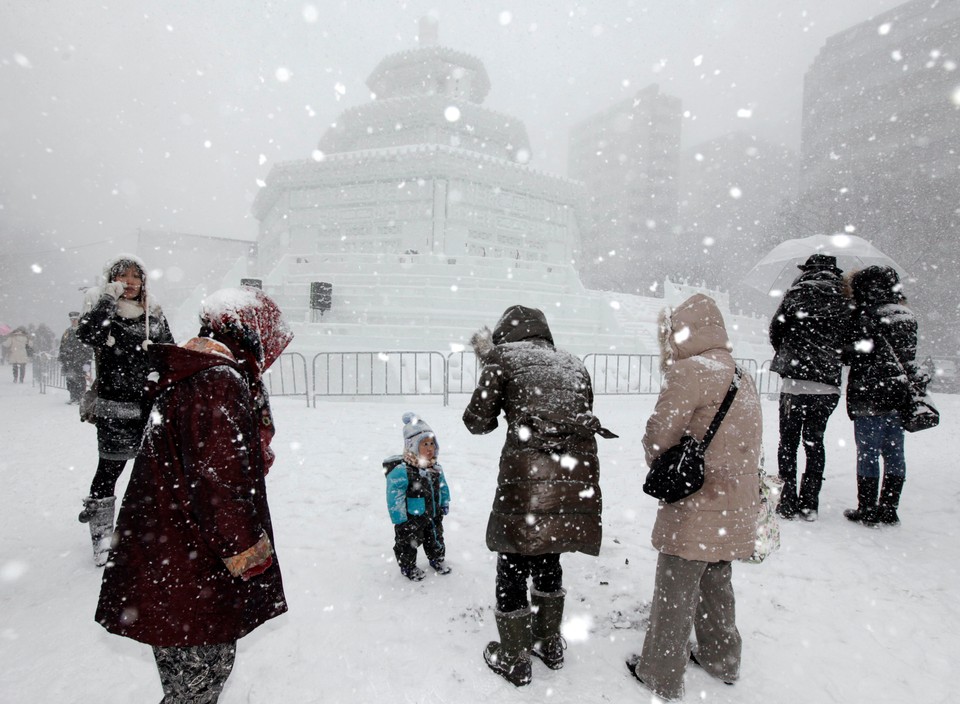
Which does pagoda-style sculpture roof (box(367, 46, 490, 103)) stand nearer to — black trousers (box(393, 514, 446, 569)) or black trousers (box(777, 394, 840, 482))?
black trousers (box(777, 394, 840, 482))

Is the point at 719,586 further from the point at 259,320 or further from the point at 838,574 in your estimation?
the point at 259,320

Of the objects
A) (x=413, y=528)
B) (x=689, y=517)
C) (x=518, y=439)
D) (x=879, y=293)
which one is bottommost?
(x=413, y=528)

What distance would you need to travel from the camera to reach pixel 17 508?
479cm

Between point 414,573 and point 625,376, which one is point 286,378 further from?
point 414,573

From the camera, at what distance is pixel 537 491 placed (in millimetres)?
2455

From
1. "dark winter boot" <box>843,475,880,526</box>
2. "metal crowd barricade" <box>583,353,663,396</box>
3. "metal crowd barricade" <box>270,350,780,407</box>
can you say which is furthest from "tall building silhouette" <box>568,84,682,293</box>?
"dark winter boot" <box>843,475,880,526</box>

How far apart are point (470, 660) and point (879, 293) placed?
434cm

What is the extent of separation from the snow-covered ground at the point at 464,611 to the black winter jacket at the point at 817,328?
138 cm

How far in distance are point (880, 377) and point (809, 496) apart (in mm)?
1200

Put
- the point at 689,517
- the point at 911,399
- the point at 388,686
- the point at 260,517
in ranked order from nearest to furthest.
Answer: the point at 260,517
the point at 689,517
the point at 388,686
the point at 911,399

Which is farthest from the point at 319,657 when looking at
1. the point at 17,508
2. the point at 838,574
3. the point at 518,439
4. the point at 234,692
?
the point at 17,508

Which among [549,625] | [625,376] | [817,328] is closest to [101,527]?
[549,625]

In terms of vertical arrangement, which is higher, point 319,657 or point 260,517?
point 260,517

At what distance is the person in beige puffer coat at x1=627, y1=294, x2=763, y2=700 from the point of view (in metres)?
2.28
